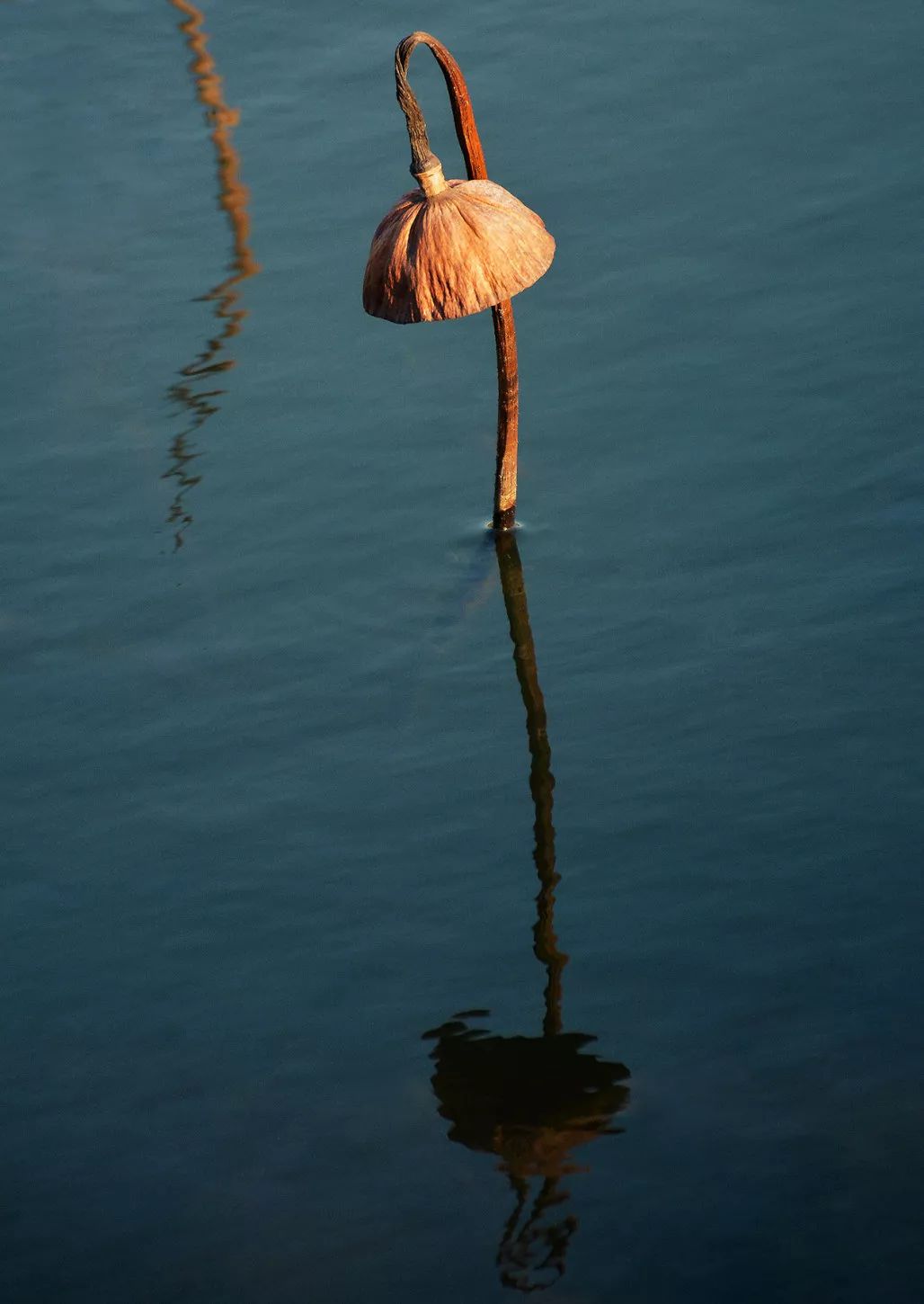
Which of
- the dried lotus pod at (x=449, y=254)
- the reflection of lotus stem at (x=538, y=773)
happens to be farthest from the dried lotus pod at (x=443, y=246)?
the reflection of lotus stem at (x=538, y=773)

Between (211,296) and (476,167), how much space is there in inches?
79.4

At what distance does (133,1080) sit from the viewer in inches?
138

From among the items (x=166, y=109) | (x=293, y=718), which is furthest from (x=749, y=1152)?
(x=166, y=109)

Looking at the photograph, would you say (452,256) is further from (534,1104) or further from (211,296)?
(211,296)

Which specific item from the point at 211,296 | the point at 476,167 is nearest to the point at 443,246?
the point at 476,167

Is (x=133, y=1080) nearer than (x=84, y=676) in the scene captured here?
Yes

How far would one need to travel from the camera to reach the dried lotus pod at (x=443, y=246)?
3.74 meters

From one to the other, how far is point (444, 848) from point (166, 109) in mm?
4178

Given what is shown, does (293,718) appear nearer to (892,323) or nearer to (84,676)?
(84,676)

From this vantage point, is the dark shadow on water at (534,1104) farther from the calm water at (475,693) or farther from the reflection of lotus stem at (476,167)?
the reflection of lotus stem at (476,167)

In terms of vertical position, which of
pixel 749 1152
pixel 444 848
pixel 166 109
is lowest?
pixel 749 1152

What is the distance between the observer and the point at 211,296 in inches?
232

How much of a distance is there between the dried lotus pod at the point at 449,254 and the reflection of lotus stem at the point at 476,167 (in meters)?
0.11

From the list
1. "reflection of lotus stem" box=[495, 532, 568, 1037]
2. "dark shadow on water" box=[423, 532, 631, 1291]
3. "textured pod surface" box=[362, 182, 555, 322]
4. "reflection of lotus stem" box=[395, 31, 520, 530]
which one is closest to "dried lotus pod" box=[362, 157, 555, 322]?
"textured pod surface" box=[362, 182, 555, 322]
